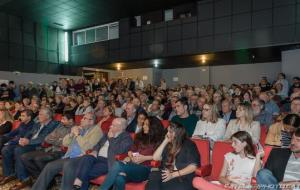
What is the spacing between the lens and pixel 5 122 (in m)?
5.95

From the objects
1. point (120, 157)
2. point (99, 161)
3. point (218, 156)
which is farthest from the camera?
point (99, 161)

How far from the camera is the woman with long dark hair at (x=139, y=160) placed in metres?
3.37

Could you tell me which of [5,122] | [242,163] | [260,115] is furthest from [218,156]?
[5,122]

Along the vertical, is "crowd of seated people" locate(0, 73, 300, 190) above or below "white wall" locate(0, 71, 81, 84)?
below

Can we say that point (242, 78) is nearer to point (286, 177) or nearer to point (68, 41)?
point (68, 41)

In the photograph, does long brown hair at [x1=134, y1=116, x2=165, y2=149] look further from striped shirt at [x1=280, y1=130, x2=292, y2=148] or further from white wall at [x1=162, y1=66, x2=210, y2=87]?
white wall at [x1=162, y1=66, x2=210, y2=87]

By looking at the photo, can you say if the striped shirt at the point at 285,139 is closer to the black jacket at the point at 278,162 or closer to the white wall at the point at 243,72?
the black jacket at the point at 278,162

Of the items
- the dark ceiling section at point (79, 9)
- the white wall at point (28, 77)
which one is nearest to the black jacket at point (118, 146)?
the dark ceiling section at point (79, 9)

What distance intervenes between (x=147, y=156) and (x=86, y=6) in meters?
10.9

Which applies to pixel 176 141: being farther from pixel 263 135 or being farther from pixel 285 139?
pixel 263 135

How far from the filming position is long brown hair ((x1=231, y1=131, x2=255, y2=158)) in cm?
296

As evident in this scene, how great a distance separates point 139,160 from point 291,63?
9170 mm

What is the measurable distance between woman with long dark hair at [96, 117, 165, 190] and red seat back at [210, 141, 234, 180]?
0.73 meters

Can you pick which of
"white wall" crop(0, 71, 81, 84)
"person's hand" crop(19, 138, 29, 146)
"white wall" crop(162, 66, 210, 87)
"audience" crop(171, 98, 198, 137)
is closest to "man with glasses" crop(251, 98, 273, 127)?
"audience" crop(171, 98, 198, 137)
